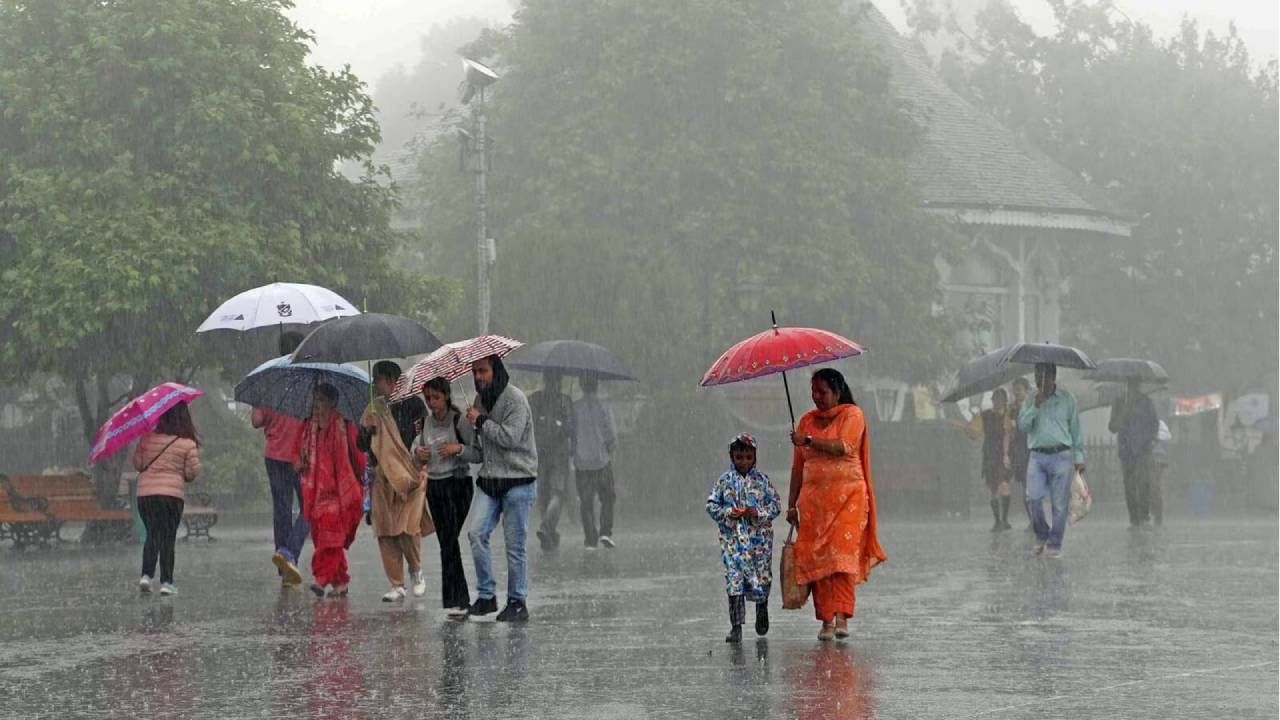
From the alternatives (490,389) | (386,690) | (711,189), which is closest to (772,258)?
(711,189)

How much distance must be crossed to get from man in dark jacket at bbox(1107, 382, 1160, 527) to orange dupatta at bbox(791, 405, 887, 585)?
50.2 ft

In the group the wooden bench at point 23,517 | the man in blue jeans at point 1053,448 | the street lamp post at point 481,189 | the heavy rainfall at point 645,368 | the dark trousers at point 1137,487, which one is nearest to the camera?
the heavy rainfall at point 645,368

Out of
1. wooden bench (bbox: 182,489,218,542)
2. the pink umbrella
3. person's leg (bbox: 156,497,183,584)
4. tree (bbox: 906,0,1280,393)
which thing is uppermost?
tree (bbox: 906,0,1280,393)

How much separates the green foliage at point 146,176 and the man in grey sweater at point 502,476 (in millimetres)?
10848

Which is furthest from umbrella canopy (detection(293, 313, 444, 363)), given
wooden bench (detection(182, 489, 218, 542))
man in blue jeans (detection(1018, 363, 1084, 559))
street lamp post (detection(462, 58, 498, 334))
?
street lamp post (detection(462, 58, 498, 334))

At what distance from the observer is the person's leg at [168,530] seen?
54.1 ft

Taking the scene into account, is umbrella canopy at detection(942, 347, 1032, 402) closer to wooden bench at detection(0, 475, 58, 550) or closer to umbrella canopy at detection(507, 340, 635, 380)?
umbrella canopy at detection(507, 340, 635, 380)

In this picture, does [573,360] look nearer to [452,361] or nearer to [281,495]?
[281,495]

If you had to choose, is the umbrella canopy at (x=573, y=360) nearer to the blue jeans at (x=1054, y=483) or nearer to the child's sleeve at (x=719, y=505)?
the blue jeans at (x=1054, y=483)

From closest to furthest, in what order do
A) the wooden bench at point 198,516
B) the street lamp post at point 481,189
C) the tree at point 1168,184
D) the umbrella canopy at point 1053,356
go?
the umbrella canopy at point 1053,356 → the wooden bench at point 198,516 → the street lamp post at point 481,189 → the tree at point 1168,184

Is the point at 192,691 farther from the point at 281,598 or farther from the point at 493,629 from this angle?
the point at 281,598

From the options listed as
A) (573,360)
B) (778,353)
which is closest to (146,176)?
(573,360)

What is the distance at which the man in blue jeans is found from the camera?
66.8ft

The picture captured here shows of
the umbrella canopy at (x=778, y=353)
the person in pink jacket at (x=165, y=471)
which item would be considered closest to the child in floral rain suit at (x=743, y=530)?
the umbrella canopy at (x=778, y=353)
